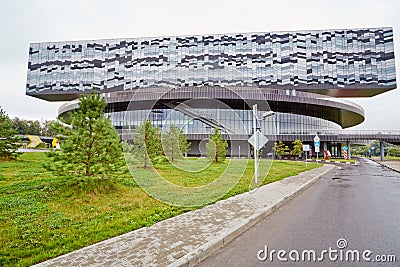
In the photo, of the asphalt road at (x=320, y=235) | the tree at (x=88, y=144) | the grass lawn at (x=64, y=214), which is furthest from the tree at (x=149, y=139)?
the asphalt road at (x=320, y=235)

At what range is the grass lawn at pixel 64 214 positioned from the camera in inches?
180

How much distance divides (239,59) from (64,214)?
61.0m

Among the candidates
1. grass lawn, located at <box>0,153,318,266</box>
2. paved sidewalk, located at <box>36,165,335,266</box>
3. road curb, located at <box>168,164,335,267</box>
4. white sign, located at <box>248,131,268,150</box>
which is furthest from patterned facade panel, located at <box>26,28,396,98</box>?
paved sidewalk, located at <box>36,165,335,266</box>

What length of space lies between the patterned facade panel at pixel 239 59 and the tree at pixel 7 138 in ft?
138

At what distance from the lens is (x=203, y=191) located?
10.0m

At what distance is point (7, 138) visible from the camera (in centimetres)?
1697

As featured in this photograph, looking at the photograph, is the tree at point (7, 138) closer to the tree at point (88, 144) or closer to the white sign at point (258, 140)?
the tree at point (88, 144)

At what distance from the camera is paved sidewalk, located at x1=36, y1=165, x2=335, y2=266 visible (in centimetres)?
405

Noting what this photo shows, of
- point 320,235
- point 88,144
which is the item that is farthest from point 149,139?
point 320,235

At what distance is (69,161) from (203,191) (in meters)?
4.90

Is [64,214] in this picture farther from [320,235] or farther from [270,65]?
[270,65]

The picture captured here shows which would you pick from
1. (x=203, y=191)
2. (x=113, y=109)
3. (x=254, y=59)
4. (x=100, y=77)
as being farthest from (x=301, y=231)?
(x=100, y=77)

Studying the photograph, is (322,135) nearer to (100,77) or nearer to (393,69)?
(393,69)

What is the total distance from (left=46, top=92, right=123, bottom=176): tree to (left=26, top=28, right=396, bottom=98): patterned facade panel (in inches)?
2027
